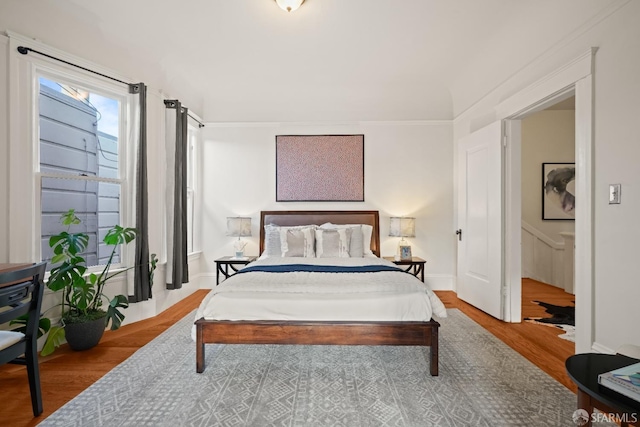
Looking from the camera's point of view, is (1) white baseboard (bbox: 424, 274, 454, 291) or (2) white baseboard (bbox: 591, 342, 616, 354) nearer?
(2) white baseboard (bbox: 591, 342, 616, 354)

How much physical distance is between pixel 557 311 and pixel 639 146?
2.61 m

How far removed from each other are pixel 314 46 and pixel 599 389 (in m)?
3.68

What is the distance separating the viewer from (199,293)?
4.66 metres

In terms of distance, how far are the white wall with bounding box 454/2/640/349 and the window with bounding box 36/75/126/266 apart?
4.53m

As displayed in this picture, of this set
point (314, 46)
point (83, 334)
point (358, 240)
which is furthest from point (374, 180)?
point (83, 334)

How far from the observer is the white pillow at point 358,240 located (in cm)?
415

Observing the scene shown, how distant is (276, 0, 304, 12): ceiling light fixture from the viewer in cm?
260

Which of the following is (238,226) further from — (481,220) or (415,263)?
(481,220)

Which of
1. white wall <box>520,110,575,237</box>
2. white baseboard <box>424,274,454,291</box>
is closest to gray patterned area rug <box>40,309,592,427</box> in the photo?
white baseboard <box>424,274,454,291</box>

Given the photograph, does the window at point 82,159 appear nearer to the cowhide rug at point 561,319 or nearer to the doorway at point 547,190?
the cowhide rug at point 561,319

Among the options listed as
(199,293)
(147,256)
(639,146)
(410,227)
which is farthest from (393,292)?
(199,293)

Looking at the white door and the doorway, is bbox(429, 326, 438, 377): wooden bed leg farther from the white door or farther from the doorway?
the doorway

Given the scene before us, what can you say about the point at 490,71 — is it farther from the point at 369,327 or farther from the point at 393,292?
the point at 369,327

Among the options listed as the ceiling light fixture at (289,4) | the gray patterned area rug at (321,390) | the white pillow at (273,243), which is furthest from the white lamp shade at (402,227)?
the ceiling light fixture at (289,4)
